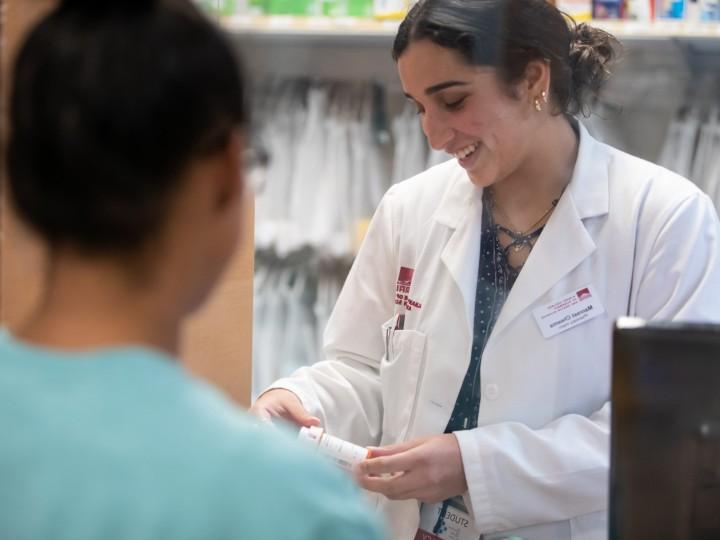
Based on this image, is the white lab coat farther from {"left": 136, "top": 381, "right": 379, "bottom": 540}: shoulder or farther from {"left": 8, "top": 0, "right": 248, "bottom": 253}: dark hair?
{"left": 8, "top": 0, "right": 248, "bottom": 253}: dark hair

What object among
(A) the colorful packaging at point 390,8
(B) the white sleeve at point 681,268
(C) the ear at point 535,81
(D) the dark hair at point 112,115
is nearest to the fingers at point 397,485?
(B) the white sleeve at point 681,268

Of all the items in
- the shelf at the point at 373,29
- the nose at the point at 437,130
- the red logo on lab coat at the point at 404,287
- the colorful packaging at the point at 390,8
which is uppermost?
the colorful packaging at the point at 390,8

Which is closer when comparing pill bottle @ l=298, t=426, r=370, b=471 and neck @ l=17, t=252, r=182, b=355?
neck @ l=17, t=252, r=182, b=355

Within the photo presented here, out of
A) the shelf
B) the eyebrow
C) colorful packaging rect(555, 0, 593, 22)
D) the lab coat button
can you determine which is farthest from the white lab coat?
colorful packaging rect(555, 0, 593, 22)

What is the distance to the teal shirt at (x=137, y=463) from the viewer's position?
652 mm

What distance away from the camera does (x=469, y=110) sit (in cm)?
181

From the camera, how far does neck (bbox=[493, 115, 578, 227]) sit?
1.89 meters

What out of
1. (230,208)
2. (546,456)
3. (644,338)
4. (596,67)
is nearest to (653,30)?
(596,67)

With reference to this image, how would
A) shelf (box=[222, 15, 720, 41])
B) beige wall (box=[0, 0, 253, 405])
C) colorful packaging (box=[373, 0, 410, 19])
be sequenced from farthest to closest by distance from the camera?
colorful packaging (box=[373, 0, 410, 19]) → shelf (box=[222, 15, 720, 41]) → beige wall (box=[0, 0, 253, 405])

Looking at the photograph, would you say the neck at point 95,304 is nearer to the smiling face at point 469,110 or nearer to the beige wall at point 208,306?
the beige wall at point 208,306

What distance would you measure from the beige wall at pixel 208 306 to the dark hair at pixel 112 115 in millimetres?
518

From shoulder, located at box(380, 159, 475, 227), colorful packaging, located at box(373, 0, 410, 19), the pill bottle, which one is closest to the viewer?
the pill bottle

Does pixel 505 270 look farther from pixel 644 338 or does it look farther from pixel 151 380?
pixel 151 380

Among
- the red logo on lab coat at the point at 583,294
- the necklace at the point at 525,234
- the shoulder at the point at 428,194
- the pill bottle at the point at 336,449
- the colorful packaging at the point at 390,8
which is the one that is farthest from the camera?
the colorful packaging at the point at 390,8
